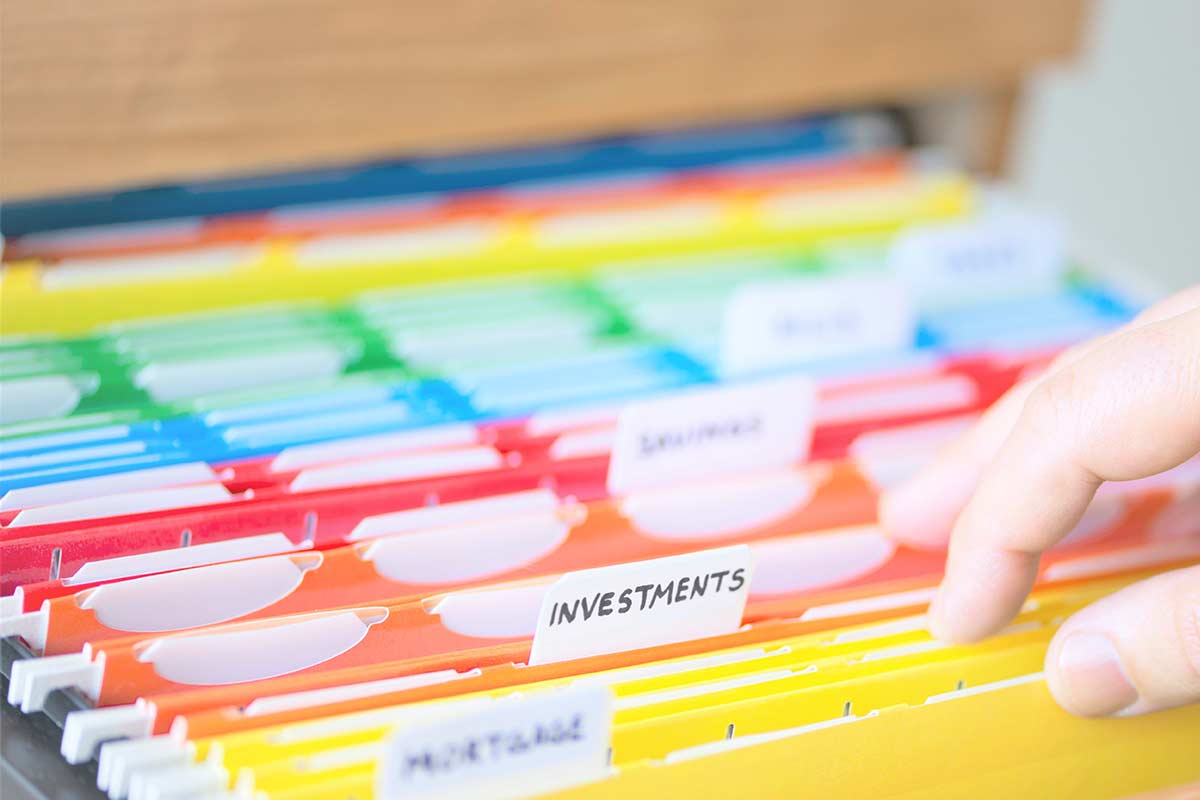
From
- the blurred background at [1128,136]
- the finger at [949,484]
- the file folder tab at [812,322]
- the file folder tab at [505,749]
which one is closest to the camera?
the file folder tab at [505,749]

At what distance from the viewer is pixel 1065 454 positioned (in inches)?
19.3

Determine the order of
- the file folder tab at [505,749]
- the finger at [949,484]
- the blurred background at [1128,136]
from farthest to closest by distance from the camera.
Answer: the blurred background at [1128,136] < the finger at [949,484] < the file folder tab at [505,749]

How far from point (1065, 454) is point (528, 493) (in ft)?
0.77

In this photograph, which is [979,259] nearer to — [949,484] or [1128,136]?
[949,484]

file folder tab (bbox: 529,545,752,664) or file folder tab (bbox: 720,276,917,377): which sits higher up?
file folder tab (bbox: 720,276,917,377)

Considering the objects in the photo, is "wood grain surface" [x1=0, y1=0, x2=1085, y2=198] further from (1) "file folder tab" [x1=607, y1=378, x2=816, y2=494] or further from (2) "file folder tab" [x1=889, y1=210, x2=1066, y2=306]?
(1) "file folder tab" [x1=607, y1=378, x2=816, y2=494]

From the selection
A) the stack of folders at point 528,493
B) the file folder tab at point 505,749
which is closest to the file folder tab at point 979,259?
the stack of folders at point 528,493

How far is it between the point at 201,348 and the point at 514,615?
0.85 ft

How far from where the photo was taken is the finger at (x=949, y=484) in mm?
580

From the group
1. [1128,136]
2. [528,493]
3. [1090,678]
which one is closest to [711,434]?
[528,493]

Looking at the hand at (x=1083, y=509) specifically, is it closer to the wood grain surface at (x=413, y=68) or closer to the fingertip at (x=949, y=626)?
the fingertip at (x=949, y=626)

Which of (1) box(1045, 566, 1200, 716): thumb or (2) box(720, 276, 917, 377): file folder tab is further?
(2) box(720, 276, 917, 377): file folder tab

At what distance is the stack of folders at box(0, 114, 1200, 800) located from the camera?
18.4 inches

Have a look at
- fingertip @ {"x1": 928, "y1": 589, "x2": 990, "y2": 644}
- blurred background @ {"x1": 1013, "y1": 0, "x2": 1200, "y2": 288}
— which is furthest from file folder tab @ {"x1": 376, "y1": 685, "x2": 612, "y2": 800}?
blurred background @ {"x1": 1013, "y1": 0, "x2": 1200, "y2": 288}
